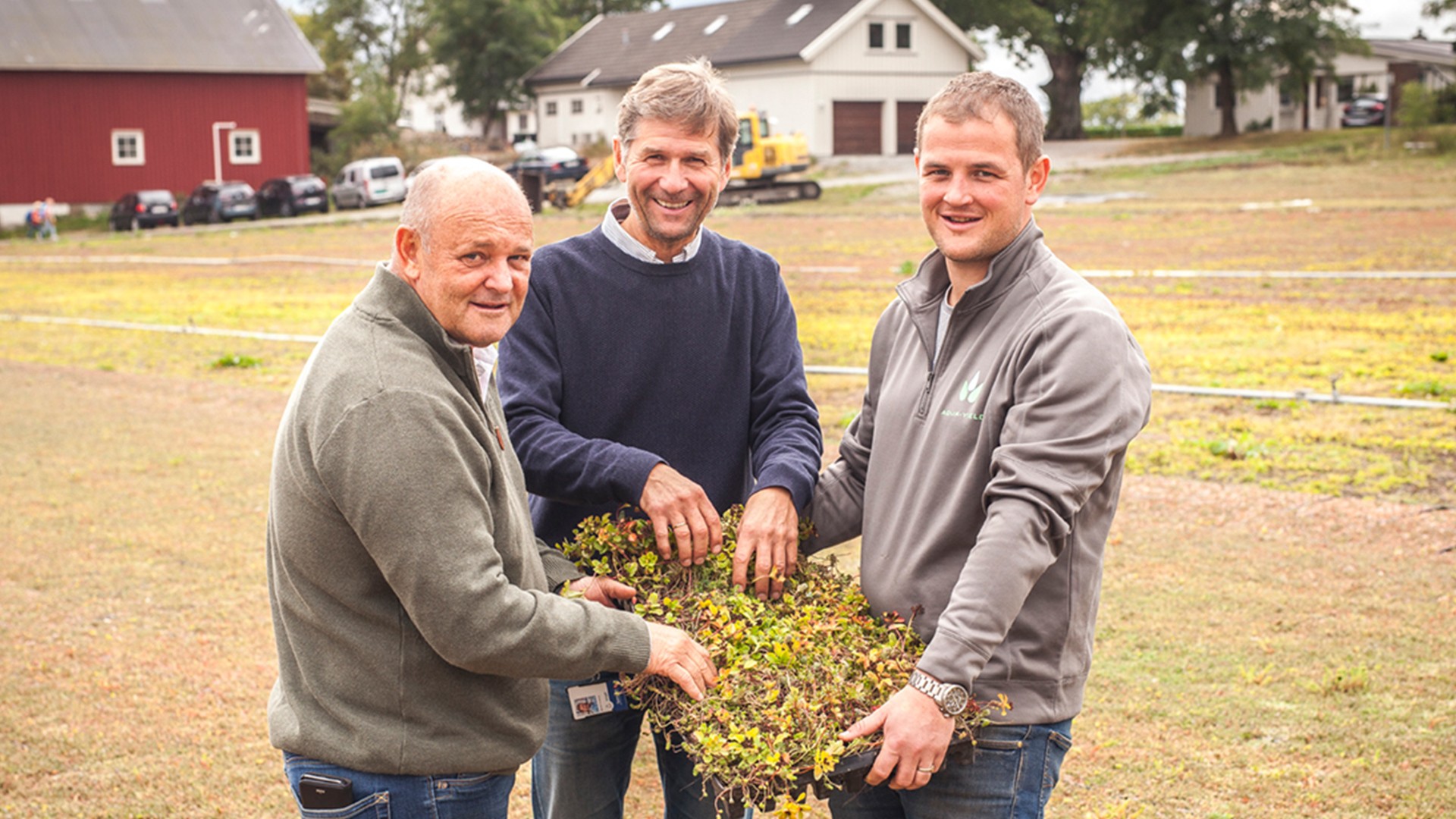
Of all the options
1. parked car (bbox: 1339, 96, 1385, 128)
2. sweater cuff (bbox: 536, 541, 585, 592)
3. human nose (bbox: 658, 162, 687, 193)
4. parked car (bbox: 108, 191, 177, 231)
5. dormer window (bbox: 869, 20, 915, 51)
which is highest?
dormer window (bbox: 869, 20, 915, 51)

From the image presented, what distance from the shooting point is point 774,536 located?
9.49 ft

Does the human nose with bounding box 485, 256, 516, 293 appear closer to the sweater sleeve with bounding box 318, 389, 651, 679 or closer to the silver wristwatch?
the sweater sleeve with bounding box 318, 389, 651, 679

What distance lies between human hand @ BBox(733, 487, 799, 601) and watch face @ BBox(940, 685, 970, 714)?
2.01 ft

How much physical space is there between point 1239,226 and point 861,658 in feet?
75.2

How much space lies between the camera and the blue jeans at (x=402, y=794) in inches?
94.2

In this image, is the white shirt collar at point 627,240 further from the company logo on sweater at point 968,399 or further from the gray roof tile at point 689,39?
the gray roof tile at point 689,39

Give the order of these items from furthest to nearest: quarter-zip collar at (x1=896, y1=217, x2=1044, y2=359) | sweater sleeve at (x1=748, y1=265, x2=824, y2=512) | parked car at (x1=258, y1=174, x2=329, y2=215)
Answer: parked car at (x1=258, y1=174, x2=329, y2=215) < sweater sleeve at (x1=748, y1=265, x2=824, y2=512) < quarter-zip collar at (x1=896, y1=217, x2=1044, y2=359)

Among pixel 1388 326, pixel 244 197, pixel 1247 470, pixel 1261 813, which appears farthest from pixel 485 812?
pixel 244 197

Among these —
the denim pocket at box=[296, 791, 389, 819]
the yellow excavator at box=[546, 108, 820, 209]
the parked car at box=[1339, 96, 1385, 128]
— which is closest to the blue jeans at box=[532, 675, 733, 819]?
the denim pocket at box=[296, 791, 389, 819]

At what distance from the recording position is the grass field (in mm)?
4758

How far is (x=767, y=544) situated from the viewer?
2879 millimetres

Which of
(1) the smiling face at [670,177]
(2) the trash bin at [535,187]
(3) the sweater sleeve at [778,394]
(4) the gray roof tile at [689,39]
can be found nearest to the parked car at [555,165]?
(2) the trash bin at [535,187]

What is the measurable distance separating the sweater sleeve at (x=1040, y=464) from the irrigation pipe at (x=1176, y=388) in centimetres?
402

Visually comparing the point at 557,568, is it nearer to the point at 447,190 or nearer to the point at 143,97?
the point at 447,190
